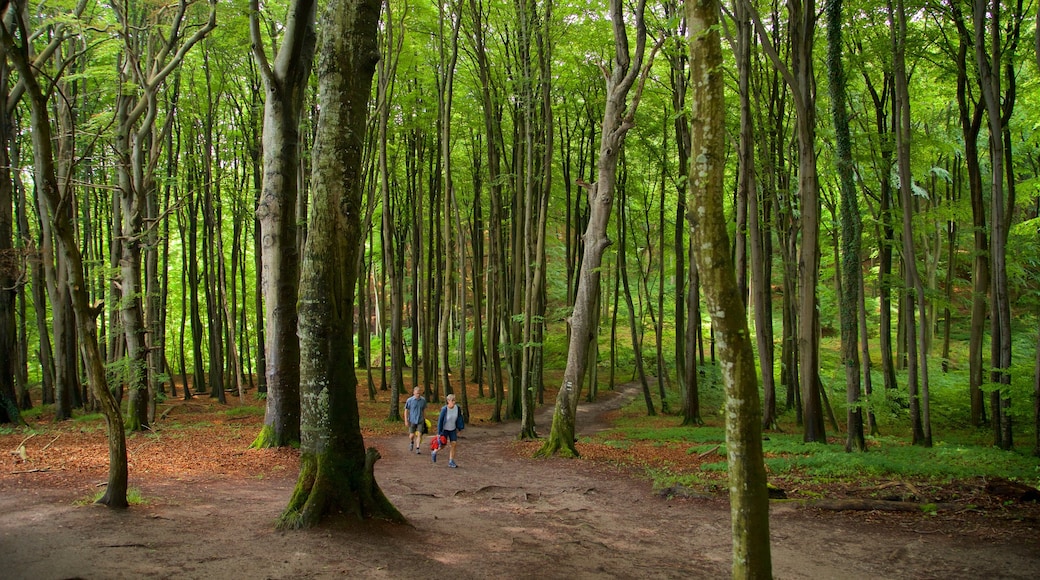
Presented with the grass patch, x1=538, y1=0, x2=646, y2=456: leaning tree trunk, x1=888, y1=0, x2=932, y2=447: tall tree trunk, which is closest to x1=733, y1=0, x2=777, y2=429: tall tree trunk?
x1=538, y1=0, x2=646, y2=456: leaning tree trunk

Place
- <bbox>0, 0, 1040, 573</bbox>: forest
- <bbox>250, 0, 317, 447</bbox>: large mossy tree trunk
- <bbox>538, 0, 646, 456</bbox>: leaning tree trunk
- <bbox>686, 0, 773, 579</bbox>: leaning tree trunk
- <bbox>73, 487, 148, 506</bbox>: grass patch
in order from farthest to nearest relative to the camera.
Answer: <bbox>538, 0, 646, 456</bbox>: leaning tree trunk < <bbox>250, 0, 317, 447</bbox>: large mossy tree trunk < <bbox>73, 487, 148, 506</bbox>: grass patch < <bbox>0, 0, 1040, 573</bbox>: forest < <bbox>686, 0, 773, 579</bbox>: leaning tree trunk

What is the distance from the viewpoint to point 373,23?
6.25 meters

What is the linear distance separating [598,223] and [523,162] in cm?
849

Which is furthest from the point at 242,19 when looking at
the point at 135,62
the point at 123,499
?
the point at 123,499

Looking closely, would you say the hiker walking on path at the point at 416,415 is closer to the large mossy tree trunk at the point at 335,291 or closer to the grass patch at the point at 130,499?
the grass patch at the point at 130,499

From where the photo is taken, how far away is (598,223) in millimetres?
12484

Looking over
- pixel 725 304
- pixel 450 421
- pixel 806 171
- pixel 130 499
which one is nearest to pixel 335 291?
pixel 130 499

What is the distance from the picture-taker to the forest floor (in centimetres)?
490

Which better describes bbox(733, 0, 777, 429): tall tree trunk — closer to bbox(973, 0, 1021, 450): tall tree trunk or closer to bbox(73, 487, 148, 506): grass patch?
bbox(973, 0, 1021, 450): tall tree trunk

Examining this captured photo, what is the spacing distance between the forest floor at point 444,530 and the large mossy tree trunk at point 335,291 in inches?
15.8

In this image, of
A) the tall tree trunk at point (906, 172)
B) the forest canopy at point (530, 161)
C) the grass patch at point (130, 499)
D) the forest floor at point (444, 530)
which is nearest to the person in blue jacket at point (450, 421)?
the forest floor at point (444, 530)

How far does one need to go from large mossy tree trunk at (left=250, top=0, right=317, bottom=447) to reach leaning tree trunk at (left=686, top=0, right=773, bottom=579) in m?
8.46

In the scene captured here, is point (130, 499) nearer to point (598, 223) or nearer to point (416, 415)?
point (416, 415)

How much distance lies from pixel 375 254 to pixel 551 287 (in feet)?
36.6
